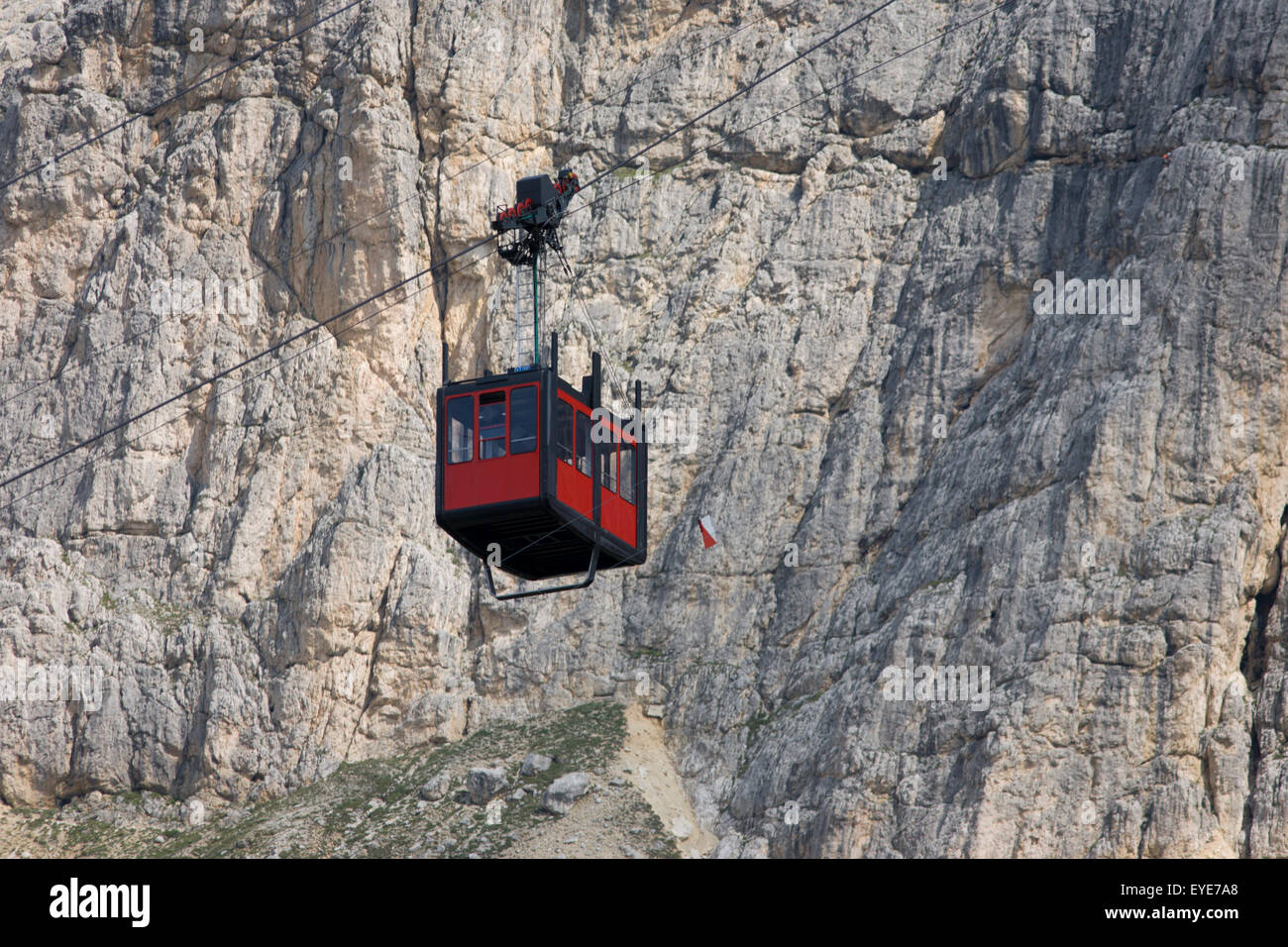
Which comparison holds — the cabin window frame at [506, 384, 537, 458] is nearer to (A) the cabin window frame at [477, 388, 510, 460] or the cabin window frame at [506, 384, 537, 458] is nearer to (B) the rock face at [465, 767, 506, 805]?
(A) the cabin window frame at [477, 388, 510, 460]

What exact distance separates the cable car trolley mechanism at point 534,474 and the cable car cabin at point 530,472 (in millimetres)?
22

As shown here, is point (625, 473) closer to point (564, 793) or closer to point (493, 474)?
point (493, 474)

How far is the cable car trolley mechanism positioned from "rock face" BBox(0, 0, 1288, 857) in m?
24.2

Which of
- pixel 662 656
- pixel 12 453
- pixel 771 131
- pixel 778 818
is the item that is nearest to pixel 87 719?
pixel 12 453

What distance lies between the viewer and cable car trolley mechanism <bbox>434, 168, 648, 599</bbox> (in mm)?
50750

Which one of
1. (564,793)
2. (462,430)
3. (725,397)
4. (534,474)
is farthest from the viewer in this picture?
(725,397)

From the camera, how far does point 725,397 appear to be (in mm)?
88875

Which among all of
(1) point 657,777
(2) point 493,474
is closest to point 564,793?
(1) point 657,777

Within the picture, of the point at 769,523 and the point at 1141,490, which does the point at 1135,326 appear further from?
the point at 769,523

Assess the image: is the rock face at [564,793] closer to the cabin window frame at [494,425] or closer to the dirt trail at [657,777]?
the dirt trail at [657,777]

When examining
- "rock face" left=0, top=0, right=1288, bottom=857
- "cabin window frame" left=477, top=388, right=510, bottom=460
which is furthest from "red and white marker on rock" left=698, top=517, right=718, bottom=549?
"cabin window frame" left=477, top=388, right=510, bottom=460

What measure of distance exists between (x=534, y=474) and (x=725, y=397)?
38.8 metres

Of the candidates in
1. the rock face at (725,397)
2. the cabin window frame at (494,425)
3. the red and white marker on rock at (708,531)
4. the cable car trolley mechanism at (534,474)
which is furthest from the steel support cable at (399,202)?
the cabin window frame at (494,425)

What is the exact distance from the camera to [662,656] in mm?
84500
